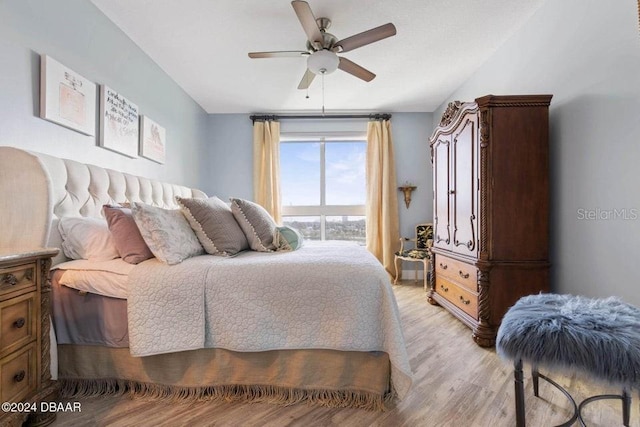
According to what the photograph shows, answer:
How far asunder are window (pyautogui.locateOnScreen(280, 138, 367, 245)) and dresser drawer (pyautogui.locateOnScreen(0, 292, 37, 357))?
3295mm

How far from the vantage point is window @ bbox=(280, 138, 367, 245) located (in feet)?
14.3

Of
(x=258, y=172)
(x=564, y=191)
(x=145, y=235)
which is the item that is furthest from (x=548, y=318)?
(x=258, y=172)

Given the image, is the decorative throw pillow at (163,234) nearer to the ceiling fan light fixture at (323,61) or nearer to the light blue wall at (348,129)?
the ceiling fan light fixture at (323,61)

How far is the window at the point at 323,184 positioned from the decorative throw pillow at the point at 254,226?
2322 millimetres

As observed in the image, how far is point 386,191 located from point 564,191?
7.33ft

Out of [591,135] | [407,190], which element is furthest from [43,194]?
[407,190]

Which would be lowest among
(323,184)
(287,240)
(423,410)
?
(423,410)

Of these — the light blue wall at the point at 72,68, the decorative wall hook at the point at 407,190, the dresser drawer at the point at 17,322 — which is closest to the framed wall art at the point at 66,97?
the light blue wall at the point at 72,68

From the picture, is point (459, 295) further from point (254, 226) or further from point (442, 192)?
point (254, 226)

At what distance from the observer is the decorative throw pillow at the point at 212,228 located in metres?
1.75

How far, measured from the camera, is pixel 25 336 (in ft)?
3.72

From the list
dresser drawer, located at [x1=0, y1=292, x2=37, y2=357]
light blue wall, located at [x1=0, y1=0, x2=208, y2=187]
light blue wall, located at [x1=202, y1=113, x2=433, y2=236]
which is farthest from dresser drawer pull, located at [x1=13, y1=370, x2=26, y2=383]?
light blue wall, located at [x1=202, y1=113, x2=433, y2=236]

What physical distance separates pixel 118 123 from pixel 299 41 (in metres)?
1.64

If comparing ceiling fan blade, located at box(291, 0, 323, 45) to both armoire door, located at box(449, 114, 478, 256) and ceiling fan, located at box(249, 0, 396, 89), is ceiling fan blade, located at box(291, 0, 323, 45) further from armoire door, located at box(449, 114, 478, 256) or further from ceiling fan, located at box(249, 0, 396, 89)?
armoire door, located at box(449, 114, 478, 256)
